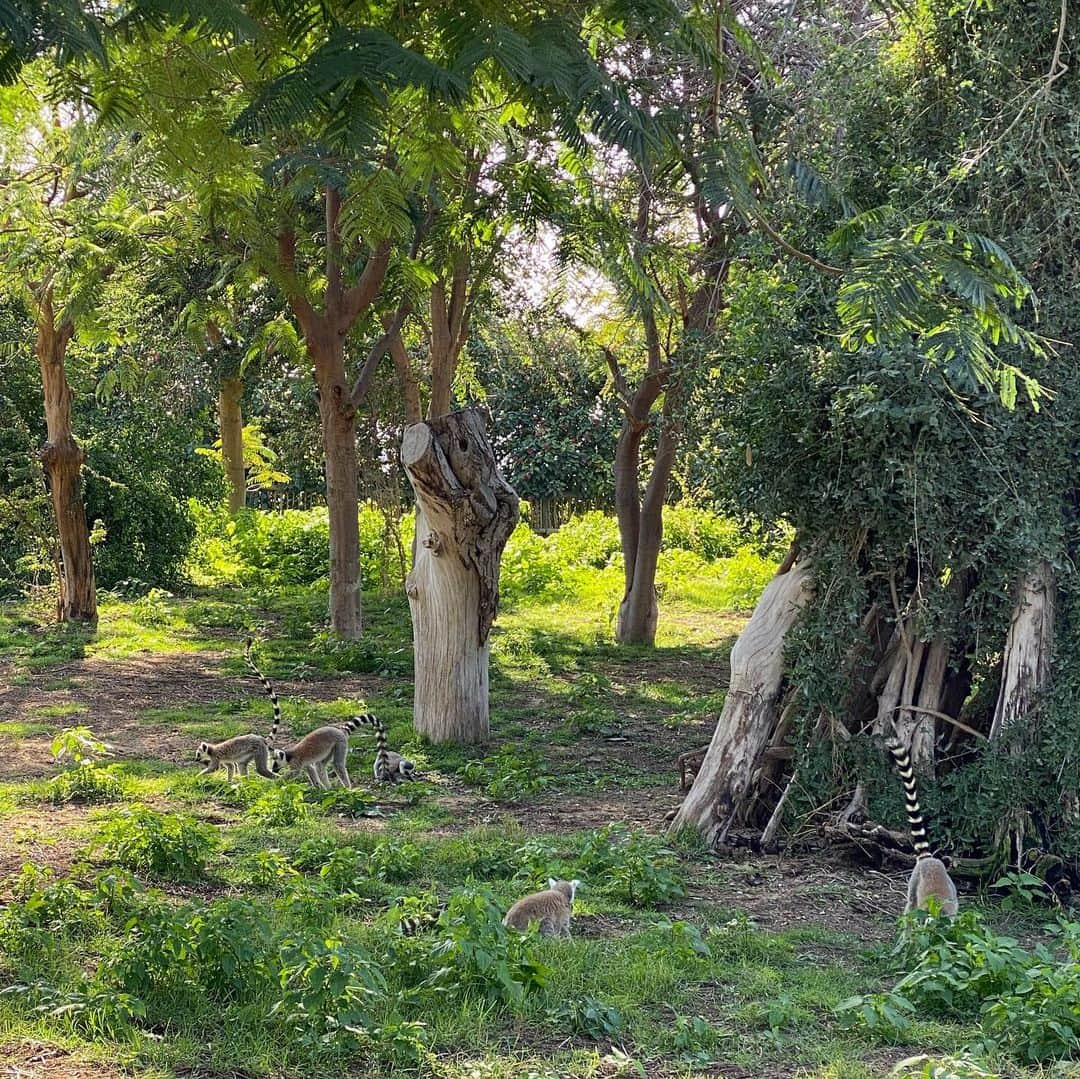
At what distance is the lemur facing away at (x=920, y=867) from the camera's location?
24.1 feet

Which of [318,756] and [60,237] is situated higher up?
[60,237]

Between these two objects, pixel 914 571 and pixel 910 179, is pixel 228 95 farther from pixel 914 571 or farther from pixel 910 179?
pixel 914 571

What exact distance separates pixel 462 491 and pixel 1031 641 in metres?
5.21

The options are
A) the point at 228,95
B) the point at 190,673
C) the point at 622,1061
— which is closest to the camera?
the point at 622,1061

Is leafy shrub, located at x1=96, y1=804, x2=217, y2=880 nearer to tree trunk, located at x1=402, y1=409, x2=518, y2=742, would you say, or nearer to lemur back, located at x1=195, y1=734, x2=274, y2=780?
lemur back, located at x1=195, y1=734, x2=274, y2=780

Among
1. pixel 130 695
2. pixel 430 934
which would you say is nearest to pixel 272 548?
pixel 130 695

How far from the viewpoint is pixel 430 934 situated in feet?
20.6

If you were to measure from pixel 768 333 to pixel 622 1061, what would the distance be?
17.2ft

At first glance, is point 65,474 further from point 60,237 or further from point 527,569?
point 527,569

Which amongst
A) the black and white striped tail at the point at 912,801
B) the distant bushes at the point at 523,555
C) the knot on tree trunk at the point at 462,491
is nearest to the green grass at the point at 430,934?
the black and white striped tail at the point at 912,801

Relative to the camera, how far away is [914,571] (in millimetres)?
8891

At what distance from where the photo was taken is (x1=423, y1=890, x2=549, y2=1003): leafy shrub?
5.61 m

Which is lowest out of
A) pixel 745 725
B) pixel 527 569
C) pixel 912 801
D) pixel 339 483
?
pixel 912 801

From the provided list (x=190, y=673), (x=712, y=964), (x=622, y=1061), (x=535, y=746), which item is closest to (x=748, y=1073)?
(x=622, y=1061)
